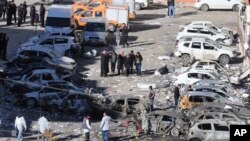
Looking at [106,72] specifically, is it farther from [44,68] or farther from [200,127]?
[200,127]

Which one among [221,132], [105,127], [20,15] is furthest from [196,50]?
[105,127]

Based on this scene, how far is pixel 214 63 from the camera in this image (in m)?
36.3

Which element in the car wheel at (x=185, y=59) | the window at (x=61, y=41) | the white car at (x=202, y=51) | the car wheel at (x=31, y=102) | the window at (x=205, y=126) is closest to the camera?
the window at (x=205, y=126)

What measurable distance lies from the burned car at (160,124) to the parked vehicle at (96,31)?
585 inches

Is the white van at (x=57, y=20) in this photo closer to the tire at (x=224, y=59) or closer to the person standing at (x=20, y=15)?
the person standing at (x=20, y=15)

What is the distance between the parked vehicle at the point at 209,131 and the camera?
26.1m

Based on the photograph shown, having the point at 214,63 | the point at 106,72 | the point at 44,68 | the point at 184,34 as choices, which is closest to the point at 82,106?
the point at 44,68

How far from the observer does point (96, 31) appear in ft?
139

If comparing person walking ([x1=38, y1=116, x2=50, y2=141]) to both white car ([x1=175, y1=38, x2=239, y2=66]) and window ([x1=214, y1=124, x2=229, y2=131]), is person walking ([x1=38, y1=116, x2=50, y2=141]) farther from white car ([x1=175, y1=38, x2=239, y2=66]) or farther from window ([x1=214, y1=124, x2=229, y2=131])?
white car ([x1=175, y1=38, x2=239, y2=66])

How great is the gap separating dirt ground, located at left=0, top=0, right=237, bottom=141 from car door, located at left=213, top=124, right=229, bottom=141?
1888 millimetres

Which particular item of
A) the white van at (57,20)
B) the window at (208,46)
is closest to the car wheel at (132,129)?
the window at (208,46)

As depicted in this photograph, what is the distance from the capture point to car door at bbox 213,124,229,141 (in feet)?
85.6

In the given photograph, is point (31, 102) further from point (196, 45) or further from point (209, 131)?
point (196, 45)

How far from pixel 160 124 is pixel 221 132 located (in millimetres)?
2417
